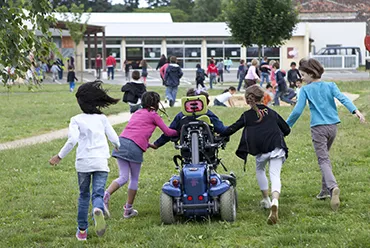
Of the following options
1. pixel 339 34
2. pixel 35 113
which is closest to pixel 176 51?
pixel 339 34

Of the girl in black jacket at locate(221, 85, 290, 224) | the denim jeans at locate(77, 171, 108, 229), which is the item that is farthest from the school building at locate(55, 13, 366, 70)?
the denim jeans at locate(77, 171, 108, 229)

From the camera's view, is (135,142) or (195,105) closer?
(195,105)

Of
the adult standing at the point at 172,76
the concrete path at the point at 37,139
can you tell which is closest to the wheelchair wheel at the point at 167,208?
the concrete path at the point at 37,139

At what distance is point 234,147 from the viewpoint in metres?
13.7

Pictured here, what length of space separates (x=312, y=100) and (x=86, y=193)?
9.29 ft

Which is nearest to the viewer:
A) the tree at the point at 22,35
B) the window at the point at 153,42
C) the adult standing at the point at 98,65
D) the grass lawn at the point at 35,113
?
the tree at the point at 22,35

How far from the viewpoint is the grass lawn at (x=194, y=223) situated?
6.65 meters

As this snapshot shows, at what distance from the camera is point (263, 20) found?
36781mm

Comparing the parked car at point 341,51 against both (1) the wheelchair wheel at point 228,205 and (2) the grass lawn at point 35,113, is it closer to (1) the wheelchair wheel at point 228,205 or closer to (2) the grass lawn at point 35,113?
(2) the grass lawn at point 35,113

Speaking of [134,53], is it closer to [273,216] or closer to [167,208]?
[167,208]

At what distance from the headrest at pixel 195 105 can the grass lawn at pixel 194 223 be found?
3.89ft

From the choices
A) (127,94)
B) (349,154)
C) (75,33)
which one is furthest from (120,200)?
(75,33)

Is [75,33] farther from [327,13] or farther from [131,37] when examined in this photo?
[327,13]

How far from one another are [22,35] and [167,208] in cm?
230
